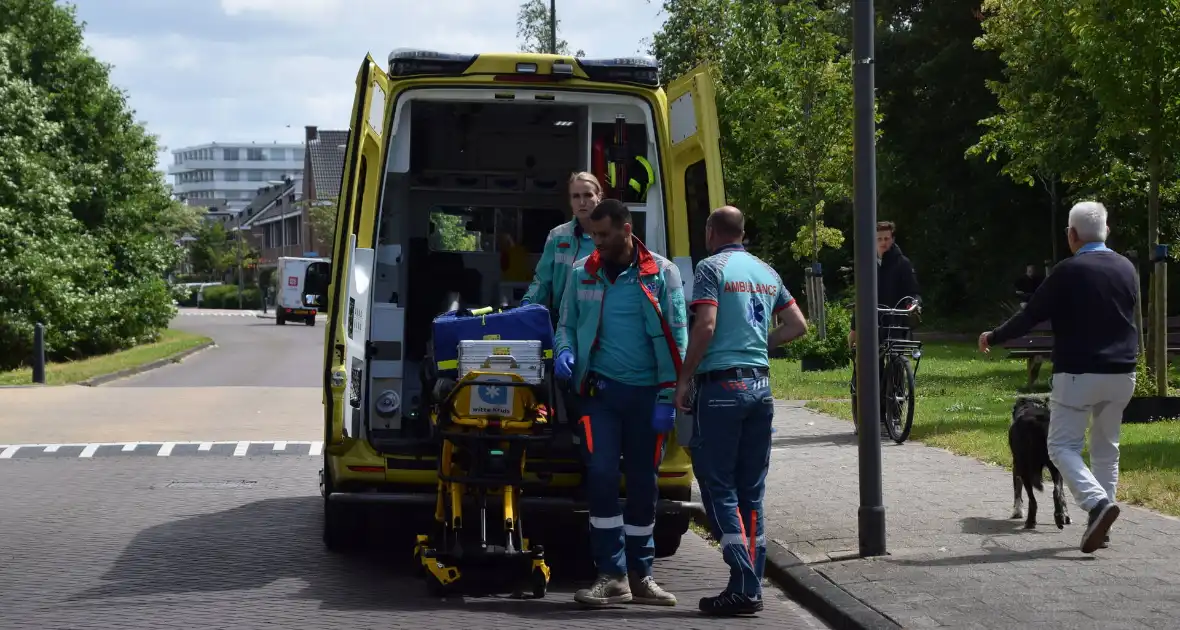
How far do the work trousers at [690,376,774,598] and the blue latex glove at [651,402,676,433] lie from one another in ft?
0.64

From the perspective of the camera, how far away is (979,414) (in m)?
14.7

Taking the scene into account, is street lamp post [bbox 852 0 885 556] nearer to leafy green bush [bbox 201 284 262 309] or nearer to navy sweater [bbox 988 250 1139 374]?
navy sweater [bbox 988 250 1139 374]

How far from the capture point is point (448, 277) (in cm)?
1001

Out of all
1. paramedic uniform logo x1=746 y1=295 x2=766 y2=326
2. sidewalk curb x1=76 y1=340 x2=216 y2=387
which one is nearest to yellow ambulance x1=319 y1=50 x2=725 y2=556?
paramedic uniform logo x1=746 y1=295 x2=766 y2=326

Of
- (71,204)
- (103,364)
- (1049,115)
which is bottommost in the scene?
(103,364)

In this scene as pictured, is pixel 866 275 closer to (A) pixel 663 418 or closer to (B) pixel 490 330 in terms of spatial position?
(A) pixel 663 418

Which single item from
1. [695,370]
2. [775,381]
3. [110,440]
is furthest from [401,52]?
[775,381]

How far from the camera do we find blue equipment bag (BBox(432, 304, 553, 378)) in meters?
7.29

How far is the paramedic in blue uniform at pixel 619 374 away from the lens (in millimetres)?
6977

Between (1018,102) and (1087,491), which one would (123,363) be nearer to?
(1018,102)

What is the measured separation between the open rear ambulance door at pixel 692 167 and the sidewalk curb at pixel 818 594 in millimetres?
1401

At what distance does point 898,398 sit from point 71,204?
30.2 meters

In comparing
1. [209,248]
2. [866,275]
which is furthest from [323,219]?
[866,275]

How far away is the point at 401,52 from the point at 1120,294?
371 centimetres
